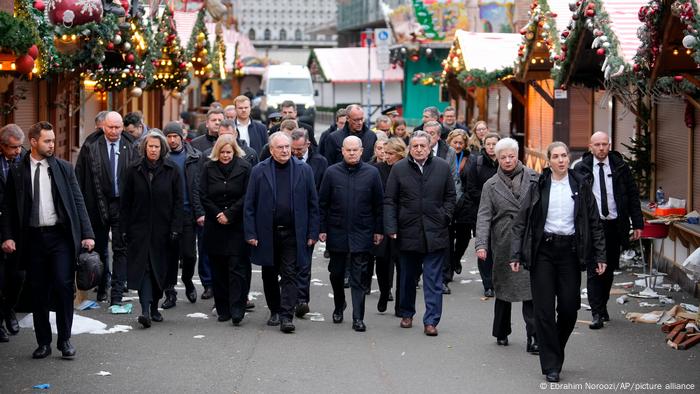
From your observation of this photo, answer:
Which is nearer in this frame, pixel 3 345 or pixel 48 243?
pixel 48 243

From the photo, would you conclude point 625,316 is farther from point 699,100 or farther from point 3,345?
point 3,345

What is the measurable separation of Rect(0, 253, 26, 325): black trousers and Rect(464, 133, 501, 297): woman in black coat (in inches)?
203

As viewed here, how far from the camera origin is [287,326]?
36.9ft

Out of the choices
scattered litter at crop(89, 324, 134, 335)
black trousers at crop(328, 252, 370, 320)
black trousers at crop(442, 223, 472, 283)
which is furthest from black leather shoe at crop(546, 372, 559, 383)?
black trousers at crop(442, 223, 472, 283)

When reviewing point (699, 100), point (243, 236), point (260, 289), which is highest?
point (699, 100)

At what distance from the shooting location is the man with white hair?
11.5 metres

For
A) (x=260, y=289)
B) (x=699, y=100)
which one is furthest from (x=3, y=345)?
(x=699, y=100)

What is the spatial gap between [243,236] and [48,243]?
234 cm

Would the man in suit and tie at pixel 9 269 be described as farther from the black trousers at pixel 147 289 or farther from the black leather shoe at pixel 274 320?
the black leather shoe at pixel 274 320

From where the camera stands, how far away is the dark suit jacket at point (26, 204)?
9.71 m

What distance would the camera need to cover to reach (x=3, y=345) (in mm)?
10406

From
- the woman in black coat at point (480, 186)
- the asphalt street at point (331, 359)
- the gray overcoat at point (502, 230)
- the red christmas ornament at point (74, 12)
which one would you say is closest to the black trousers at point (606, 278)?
the asphalt street at point (331, 359)

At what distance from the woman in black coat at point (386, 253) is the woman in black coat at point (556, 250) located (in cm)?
280

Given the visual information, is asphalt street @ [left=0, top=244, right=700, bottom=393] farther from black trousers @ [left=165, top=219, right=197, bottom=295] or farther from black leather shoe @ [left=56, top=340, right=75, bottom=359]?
black trousers @ [left=165, top=219, right=197, bottom=295]
